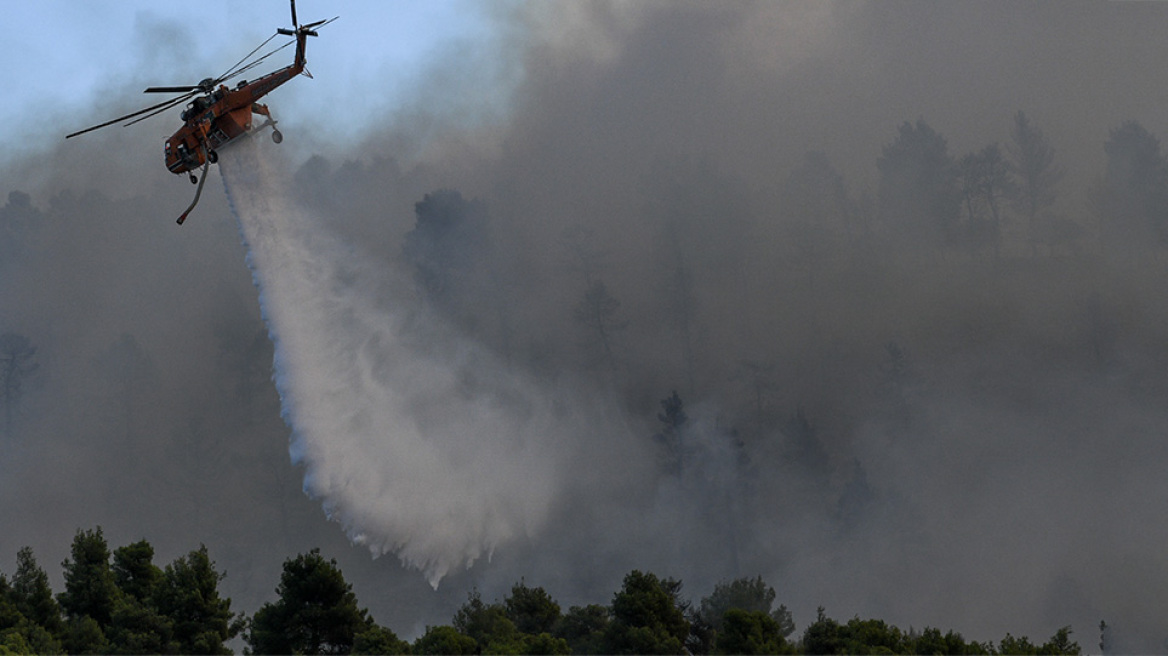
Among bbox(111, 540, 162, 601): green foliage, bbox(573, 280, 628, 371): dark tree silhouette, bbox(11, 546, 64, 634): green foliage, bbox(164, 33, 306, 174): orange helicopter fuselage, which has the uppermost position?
bbox(573, 280, 628, 371): dark tree silhouette

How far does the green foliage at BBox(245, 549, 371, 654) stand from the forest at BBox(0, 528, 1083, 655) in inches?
1.5

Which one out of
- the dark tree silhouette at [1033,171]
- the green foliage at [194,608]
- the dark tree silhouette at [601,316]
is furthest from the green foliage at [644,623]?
the dark tree silhouette at [1033,171]

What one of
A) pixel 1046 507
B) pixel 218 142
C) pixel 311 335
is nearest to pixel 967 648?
pixel 311 335

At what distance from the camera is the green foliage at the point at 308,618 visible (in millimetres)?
44594

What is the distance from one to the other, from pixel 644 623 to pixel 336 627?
39.5 ft

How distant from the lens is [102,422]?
5103 inches

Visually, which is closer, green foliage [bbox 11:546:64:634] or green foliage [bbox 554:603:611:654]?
green foliage [bbox 554:603:611:654]

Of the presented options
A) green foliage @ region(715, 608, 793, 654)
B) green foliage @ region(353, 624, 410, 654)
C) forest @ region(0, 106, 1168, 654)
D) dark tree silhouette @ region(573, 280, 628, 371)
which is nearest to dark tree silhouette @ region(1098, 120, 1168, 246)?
forest @ region(0, 106, 1168, 654)

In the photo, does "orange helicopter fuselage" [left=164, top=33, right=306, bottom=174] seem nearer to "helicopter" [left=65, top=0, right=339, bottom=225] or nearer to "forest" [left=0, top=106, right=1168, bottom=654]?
"helicopter" [left=65, top=0, right=339, bottom=225]

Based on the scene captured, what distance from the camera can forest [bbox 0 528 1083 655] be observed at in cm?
4047

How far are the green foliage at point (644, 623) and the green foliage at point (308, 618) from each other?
10096 mm

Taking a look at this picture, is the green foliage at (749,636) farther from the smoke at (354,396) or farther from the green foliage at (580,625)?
the smoke at (354,396)

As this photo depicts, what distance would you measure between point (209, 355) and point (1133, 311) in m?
101

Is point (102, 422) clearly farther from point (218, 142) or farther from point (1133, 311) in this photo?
point (1133, 311)
